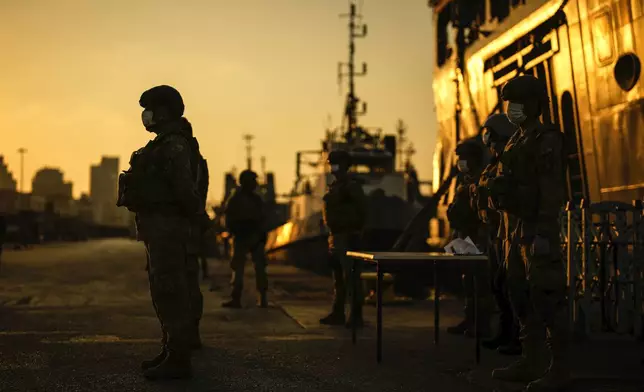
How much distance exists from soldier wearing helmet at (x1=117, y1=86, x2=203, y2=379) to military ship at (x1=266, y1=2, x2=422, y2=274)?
29.9 ft

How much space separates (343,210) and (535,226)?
385 centimetres

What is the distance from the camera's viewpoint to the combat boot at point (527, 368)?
505 centimetres

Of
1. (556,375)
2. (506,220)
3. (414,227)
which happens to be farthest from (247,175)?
(556,375)

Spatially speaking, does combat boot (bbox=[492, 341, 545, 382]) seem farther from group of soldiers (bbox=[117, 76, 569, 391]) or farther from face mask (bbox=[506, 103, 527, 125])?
face mask (bbox=[506, 103, 527, 125])

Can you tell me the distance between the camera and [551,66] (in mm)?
11258

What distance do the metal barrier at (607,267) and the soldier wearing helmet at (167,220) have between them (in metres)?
4.40

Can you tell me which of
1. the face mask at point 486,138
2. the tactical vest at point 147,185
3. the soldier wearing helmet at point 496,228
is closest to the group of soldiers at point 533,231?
the soldier wearing helmet at point 496,228

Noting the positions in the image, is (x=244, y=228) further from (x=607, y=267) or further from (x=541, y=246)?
(x=541, y=246)

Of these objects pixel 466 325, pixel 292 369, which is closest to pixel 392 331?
pixel 466 325

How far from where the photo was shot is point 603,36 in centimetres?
965

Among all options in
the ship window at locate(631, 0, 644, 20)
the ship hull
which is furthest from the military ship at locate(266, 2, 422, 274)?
the ship window at locate(631, 0, 644, 20)

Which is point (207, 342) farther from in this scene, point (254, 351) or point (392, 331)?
point (392, 331)

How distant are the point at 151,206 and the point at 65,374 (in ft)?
4.59

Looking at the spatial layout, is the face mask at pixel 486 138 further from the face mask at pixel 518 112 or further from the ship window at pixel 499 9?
the ship window at pixel 499 9
